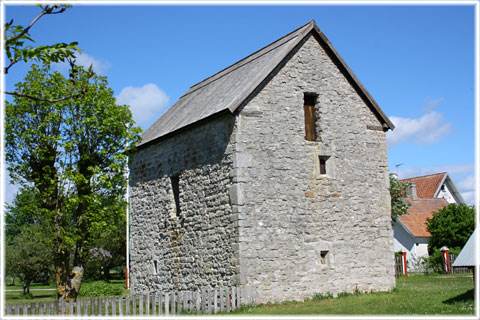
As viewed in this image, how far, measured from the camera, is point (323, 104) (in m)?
17.4

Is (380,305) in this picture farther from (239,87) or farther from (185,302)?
(239,87)

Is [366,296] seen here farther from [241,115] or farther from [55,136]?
[55,136]

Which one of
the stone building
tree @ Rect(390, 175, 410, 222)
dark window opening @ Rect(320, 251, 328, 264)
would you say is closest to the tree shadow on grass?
the stone building

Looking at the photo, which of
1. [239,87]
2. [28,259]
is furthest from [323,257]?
[28,259]

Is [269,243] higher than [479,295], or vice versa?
[269,243]

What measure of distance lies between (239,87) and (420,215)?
25.2 m

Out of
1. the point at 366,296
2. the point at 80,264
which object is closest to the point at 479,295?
the point at 366,296

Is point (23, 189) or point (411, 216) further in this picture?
point (411, 216)

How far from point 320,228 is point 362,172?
2588 mm

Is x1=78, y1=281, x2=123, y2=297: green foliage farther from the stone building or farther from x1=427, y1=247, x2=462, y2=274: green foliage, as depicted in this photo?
x1=427, y1=247, x2=462, y2=274: green foliage

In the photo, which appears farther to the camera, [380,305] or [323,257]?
Result: [323,257]

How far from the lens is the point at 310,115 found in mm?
17312

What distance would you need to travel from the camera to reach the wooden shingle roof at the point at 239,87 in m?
16.4

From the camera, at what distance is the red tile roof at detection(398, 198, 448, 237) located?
119 ft
